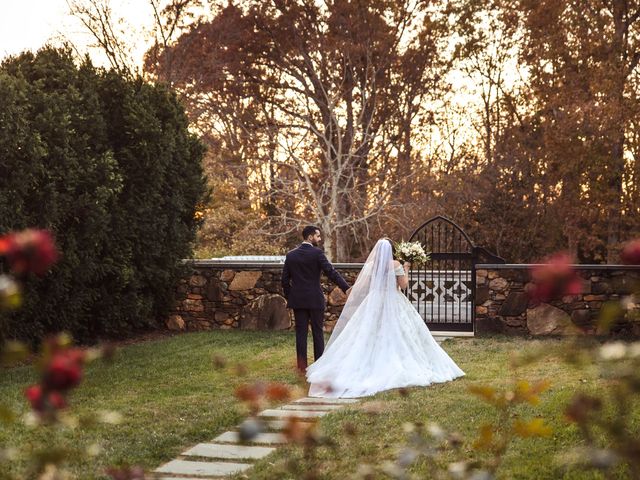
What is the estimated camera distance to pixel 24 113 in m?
11.3

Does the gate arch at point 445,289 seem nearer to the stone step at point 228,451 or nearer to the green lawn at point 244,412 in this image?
the green lawn at point 244,412

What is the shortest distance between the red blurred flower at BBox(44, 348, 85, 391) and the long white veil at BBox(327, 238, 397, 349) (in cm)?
857

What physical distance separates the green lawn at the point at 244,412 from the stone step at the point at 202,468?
5.9 inches

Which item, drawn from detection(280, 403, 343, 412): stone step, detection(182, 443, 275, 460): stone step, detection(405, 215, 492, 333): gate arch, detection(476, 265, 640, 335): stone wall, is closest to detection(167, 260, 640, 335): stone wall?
detection(476, 265, 640, 335): stone wall

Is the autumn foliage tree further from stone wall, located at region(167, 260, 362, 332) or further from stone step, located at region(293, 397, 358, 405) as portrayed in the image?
stone step, located at region(293, 397, 358, 405)

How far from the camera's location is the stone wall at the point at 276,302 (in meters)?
14.9

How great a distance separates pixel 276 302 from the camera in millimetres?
15750

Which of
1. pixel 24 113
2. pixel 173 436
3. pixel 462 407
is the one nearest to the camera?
pixel 173 436

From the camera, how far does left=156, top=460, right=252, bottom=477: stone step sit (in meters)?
6.10

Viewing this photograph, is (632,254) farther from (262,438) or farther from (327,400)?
(327,400)

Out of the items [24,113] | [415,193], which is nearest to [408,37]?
[415,193]

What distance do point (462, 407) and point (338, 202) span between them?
58.3ft

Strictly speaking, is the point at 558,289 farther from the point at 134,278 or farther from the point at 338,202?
the point at 338,202

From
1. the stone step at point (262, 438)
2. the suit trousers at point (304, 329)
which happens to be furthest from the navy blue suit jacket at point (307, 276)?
the stone step at point (262, 438)
